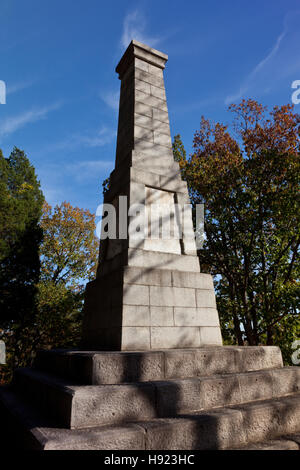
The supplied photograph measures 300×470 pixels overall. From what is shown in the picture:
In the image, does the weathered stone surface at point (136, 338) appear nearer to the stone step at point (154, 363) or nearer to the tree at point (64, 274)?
the stone step at point (154, 363)

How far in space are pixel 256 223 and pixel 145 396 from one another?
10.2m

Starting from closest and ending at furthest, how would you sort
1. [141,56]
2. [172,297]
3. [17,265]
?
[172,297] < [141,56] < [17,265]

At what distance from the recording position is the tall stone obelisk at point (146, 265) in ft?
14.8

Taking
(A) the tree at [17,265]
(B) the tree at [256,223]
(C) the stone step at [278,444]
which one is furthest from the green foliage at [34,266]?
(C) the stone step at [278,444]

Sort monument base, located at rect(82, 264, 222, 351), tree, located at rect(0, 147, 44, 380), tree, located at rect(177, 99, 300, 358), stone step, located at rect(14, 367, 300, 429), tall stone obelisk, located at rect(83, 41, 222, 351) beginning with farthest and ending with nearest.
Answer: tree, located at rect(0, 147, 44, 380)
tree, located at rect(177, 99, 300, 358)
tall stone obelisk, located at rect(83, 41, 222, 351)
monument base, located at rect(82, 264, 222, 351)
stone step, located at rect(14, 367, 300, 429)

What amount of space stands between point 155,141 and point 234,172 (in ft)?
20.9

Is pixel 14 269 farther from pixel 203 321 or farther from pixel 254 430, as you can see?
pixel 254 430

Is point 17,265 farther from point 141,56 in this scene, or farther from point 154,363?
point 154,363

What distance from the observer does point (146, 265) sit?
5.05m

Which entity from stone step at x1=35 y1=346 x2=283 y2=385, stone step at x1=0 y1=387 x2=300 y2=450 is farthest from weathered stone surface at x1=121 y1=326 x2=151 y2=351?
stone step at x1=0 y1=387 x2=300 y2=450

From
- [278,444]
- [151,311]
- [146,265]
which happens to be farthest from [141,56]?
[278,444]

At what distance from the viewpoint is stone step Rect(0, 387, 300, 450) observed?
2.37 meters

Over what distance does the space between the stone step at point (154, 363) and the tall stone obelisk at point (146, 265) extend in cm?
73

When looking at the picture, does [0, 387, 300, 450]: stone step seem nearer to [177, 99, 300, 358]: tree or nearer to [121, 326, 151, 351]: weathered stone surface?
[121, 326, 151, 351]: weathered stone surface
